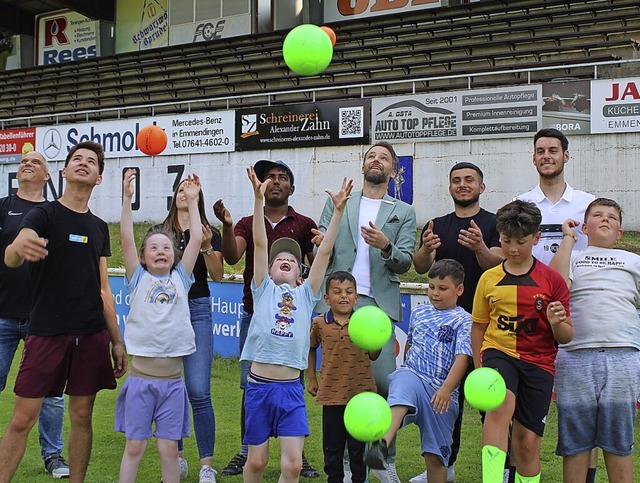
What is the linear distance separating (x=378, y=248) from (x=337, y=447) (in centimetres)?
127

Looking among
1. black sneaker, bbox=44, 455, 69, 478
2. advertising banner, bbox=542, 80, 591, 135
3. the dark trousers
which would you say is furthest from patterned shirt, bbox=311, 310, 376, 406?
advertising banner, bbox=542, 80, 591, 135

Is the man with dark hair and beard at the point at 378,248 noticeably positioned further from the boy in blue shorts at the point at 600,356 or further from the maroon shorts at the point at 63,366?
the maroon shorts at the point at 63,366

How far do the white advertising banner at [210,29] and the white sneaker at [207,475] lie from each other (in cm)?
1991

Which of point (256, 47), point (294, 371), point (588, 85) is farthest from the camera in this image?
point (256, 47)

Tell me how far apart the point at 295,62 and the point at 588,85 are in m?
9.61

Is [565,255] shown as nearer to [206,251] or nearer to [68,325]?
[206,251]

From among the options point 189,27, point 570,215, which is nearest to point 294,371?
point 570,215

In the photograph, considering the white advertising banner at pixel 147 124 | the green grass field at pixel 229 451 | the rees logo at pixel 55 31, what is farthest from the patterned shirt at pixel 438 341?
the rees logo at pixel 55 31

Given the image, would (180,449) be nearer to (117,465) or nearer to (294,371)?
(117,465)

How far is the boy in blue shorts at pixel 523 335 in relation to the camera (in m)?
3.97

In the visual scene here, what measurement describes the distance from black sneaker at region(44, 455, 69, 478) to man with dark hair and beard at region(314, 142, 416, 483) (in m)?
2.14

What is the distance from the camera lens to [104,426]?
265 inches

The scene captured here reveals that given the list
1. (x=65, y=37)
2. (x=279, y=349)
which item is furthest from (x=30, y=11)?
(x=279, y=349)

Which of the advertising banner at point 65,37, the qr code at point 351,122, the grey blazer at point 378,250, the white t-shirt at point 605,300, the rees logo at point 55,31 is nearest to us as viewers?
the white t-shirt at point 605,300
